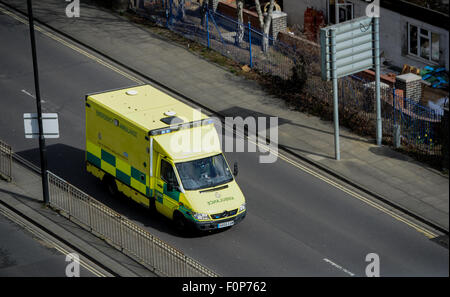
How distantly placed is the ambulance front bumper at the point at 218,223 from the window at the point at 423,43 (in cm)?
1479

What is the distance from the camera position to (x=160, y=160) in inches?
1097

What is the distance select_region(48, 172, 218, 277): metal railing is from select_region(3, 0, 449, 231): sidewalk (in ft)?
23.5

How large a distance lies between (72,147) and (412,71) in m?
14.6

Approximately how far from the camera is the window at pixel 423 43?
3869cm

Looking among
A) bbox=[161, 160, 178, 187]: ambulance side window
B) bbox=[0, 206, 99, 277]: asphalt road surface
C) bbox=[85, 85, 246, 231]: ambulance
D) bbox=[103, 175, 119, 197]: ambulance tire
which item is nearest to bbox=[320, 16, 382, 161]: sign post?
bbox=[85, 85, 246, 231]: ambulance

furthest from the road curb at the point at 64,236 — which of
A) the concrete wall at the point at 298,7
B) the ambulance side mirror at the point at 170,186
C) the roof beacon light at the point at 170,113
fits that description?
the concrete wall at the point at 298,7

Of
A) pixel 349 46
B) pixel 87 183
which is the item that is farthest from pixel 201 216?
pixel 349 46

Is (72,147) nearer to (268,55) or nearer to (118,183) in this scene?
(118,183)

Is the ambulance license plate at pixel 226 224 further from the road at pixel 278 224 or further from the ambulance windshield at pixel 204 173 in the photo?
the ambulance windshield at pixel 204 173

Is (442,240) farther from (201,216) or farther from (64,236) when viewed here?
(64,236)

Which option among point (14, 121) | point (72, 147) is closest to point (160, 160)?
point (72, 147)
